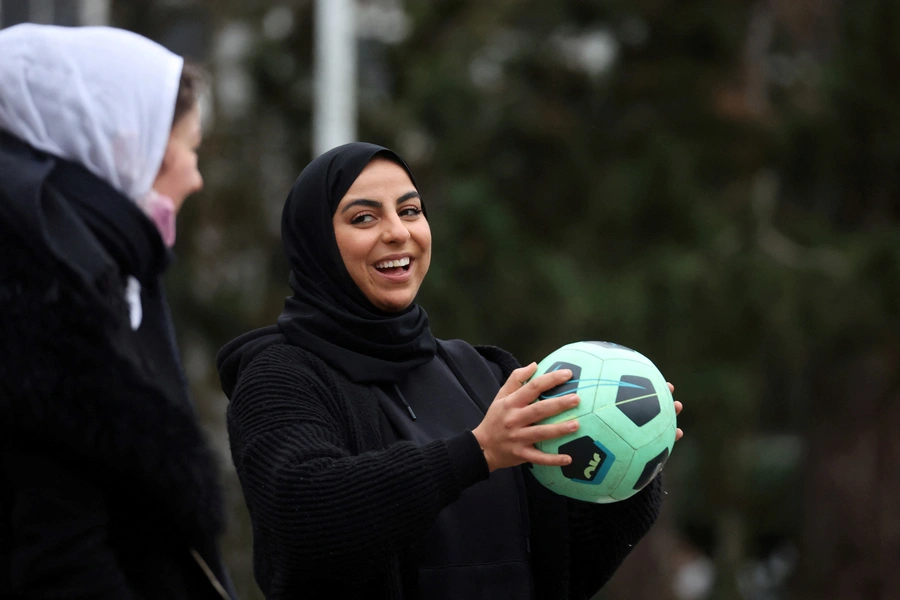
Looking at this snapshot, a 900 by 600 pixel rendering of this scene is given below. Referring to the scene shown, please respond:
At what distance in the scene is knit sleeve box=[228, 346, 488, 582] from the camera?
2281 mm

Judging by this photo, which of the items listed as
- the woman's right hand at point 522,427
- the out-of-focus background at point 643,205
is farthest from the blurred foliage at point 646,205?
the woman's right hand at point 522,427

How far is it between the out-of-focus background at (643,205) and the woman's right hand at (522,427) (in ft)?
20.5

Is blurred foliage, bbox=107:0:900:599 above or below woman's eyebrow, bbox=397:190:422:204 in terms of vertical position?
below

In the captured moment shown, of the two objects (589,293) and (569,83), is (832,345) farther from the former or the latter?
(569,83)

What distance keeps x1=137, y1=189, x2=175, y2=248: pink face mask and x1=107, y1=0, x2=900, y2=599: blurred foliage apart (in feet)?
18.2

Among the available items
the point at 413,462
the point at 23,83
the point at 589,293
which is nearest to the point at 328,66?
the point at 589,293

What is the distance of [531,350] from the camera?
8695 mm

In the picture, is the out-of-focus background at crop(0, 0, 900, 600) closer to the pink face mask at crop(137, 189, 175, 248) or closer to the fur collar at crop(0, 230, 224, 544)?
the pink face mask at crop(137, 189, 175, 248)

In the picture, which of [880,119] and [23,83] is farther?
[880,119]

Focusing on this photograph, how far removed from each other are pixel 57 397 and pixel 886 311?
26.1ft

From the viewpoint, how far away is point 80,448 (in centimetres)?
234

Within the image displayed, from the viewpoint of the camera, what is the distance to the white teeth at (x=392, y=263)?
2.70 m

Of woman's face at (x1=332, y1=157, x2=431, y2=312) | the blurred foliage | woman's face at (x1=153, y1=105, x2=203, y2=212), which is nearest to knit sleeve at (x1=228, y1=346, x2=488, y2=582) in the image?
woman's face at (x1=332, y1=157, x2=431, y2=312)

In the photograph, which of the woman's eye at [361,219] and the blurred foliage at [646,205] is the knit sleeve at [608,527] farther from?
the blurred foliage at [646,205]
